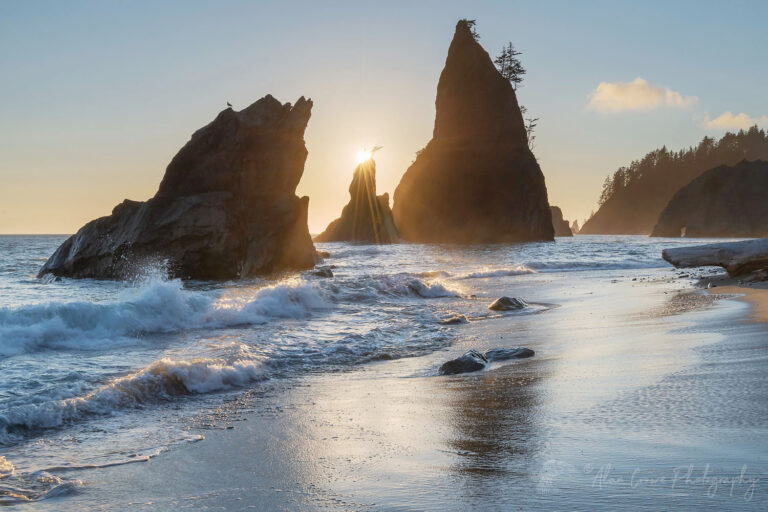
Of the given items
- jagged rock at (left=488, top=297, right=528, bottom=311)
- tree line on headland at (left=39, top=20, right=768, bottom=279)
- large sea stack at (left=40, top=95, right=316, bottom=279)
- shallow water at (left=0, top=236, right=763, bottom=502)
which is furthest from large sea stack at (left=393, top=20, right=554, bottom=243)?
jagged rock at (left=488, top=297, right=528, bottom=311)

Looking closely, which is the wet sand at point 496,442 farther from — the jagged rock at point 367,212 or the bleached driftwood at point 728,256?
the jagged rock at point 367,212

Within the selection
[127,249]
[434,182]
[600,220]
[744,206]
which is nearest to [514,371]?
[127,249]

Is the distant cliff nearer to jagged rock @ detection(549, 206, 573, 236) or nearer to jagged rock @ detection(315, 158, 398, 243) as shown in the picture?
jagged rock @ detection(549, 206, 573, 236)

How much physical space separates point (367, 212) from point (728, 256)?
2713 inches

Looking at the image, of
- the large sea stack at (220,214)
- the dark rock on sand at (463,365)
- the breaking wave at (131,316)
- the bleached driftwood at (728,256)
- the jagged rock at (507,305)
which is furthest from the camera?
the large sea stack at (220,214)

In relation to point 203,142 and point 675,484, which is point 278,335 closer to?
point 675,484

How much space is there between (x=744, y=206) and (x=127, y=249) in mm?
100911

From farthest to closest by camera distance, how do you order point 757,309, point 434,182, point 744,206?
point 744,206
point 434,182
point 757,309

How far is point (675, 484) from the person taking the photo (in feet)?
7.91

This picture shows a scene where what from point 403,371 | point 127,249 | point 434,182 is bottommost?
point 403,371

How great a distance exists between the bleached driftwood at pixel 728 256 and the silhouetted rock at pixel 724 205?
91.1 meters

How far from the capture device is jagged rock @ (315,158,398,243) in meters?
79.5

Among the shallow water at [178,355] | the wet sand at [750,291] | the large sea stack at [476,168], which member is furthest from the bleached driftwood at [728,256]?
the large sea stack at [476,168]

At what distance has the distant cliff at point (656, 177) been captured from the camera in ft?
470
